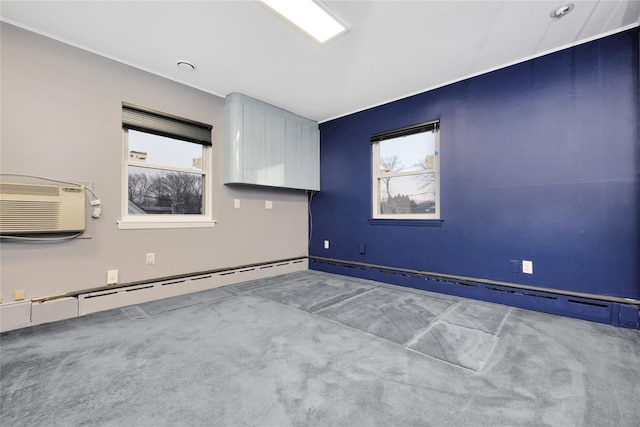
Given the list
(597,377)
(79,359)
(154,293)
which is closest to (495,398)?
(597,377)

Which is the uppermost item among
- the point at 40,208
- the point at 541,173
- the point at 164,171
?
the point at 164,171

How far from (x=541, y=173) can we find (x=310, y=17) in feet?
8.35

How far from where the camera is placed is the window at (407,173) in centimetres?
335

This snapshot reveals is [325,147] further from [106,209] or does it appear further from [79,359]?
[79,359]

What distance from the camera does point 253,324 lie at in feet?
7.36

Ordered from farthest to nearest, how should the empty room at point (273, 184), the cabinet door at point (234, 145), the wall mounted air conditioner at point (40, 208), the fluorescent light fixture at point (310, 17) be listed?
the cabinet door at point (234, 145) → the wall mounted air conditioner at point (40, 208) → the fluorescent light fixture at point (310, 17) → the empty room at point (273, 184)

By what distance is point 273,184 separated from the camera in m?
3.75

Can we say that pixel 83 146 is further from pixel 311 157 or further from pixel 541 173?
pixel 541 173

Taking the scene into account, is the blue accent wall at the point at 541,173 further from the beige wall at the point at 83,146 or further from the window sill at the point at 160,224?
the beige wall at the point at 83,146

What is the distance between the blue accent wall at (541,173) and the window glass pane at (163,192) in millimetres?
2597

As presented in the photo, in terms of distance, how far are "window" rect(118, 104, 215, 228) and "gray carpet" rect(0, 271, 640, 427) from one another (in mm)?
1031

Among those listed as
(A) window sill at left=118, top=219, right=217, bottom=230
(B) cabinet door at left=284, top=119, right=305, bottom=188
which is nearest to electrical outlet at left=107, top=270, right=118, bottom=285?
(A) window sill at left=118, top=219, right=217, bottom=230

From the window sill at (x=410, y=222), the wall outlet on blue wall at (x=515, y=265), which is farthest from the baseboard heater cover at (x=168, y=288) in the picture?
the wall outlet on blue wall at (x=515, y=265)

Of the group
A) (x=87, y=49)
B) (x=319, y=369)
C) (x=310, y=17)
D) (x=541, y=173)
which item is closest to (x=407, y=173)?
(x=541, y=173)
